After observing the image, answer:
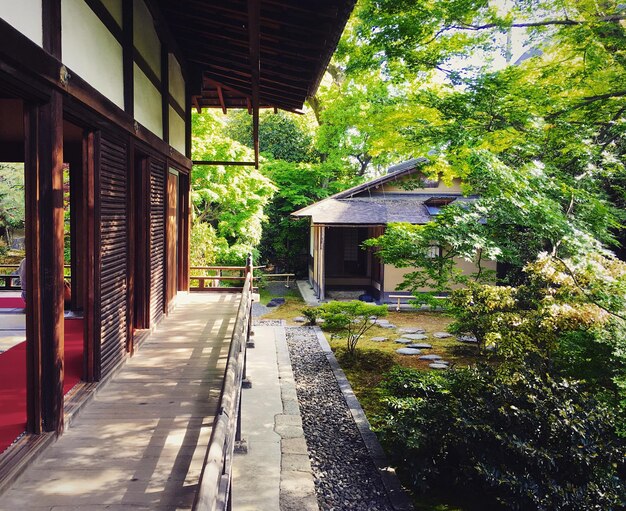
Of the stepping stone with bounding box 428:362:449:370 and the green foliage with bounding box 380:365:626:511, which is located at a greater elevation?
the green foliage with bounding box 380:365:626:511

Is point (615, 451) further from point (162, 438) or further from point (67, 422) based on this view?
point (67, 422)

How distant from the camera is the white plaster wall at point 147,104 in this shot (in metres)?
5.48

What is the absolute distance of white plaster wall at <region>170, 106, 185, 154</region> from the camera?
776 centimetres

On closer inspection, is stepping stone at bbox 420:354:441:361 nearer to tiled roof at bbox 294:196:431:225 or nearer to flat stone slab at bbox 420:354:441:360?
flat stone slab at bbox 420:354:441:360

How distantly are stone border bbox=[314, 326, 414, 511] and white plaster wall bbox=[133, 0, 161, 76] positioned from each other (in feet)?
17.9

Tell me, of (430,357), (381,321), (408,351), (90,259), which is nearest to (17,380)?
(90,259)

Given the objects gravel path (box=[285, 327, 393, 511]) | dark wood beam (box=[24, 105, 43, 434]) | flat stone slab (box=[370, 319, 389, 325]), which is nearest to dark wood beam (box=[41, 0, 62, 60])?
dark wood beam (box=[24, 105, 43, 434])

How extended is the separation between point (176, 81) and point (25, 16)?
541 cm

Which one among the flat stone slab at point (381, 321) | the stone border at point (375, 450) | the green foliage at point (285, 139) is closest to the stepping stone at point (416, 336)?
the flat stone slab at point (381, 321)

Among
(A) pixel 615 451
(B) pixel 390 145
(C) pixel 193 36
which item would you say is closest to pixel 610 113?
(B) pixel 390 145

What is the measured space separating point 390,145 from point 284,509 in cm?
804

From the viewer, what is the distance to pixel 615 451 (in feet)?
16.1

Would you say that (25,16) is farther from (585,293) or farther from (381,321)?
(381,321)

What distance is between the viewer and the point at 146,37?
19.1 ft
